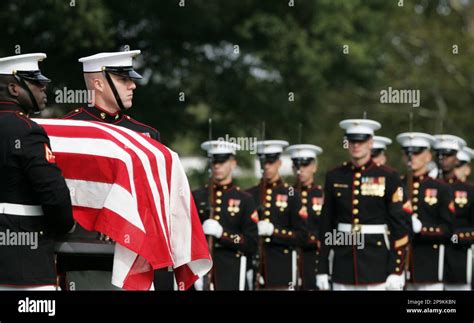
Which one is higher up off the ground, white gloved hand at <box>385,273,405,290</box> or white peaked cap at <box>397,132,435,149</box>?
white peaked cap at <box>397,132,435,149</box>

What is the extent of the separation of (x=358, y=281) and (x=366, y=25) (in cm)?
1555

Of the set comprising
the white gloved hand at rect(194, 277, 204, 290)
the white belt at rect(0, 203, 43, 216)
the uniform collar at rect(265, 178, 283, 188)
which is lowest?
the white gloved hand at rect(194, 277, 204, 290)

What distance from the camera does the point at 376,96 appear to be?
115ft

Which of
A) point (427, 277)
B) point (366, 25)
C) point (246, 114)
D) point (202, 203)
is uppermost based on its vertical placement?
point (366, 25)

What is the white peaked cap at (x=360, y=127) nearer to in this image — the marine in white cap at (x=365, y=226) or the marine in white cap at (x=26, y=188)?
the marine in white cap at (x=365, y=226)

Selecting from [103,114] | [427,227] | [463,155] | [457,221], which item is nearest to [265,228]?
[427,227]

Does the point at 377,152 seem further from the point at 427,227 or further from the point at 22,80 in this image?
the point at 22,80

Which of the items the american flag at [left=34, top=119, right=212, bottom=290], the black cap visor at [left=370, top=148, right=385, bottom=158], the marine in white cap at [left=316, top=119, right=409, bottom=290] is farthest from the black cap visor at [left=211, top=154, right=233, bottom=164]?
the american flag at [left=34, top=119, right=212, bottom=290]

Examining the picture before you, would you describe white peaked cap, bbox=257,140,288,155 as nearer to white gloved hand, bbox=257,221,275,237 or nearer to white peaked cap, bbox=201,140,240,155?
white gloved hand, bbox=257,221,275,237

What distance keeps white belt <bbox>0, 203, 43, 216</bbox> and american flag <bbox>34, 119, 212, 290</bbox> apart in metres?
0.27

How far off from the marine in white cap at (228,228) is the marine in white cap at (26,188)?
4.57m

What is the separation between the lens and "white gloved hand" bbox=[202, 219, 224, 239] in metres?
11.2


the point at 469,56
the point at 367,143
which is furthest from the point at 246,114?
the point at 469,56
